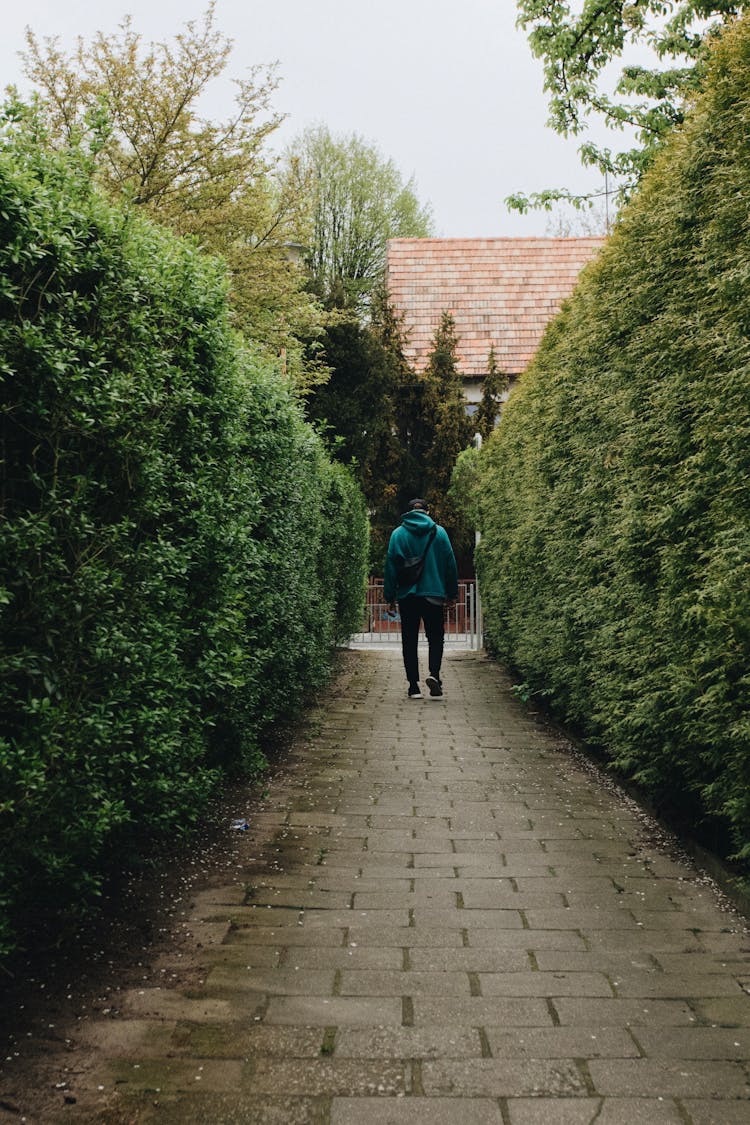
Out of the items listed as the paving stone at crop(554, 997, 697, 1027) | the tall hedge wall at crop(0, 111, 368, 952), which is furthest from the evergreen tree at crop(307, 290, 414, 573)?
the paving stone at crop(554, 997, 697, 1027)

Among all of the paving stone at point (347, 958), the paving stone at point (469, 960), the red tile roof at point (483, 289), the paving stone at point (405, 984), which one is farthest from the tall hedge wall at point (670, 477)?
the red tile roof at point (483, 289)

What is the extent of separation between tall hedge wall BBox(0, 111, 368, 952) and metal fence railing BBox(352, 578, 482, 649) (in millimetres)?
12259

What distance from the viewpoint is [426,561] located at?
1043 cm

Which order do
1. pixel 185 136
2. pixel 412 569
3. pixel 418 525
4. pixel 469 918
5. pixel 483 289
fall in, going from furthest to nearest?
1. pixel 483 289
2. pixel 185 136
3. pixel 418 525
4. pixel 412 569
5. pixel 469 918

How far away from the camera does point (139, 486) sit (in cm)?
360

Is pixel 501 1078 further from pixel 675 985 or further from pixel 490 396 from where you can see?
pixel 490 396

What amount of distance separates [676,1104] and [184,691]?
2.41m

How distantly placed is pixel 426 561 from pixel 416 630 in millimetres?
749

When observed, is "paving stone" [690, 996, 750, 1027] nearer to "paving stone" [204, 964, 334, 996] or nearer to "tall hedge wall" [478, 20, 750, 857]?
"tall hedge wall" [478, 20, 750, 857]

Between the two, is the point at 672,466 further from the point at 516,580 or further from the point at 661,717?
the point at 516,580

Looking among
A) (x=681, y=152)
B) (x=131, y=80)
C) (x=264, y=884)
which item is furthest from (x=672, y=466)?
(x=131, y=80)

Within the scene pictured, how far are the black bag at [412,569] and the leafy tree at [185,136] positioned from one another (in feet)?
23.1

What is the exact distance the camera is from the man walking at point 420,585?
34.2 feet

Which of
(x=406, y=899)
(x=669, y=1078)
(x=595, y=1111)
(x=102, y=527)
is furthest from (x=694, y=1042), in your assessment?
(x=102, y=527)
